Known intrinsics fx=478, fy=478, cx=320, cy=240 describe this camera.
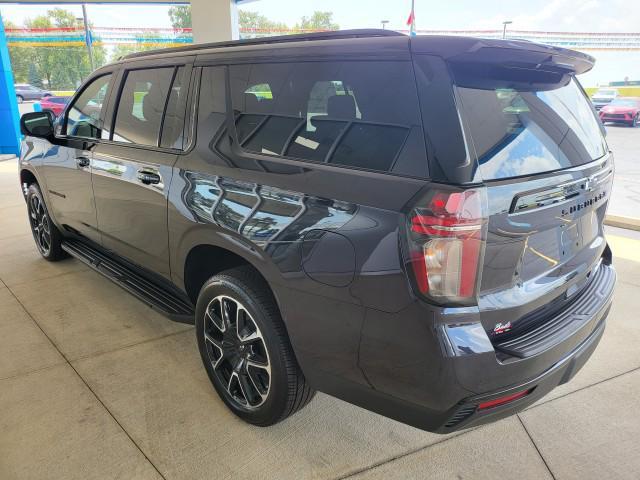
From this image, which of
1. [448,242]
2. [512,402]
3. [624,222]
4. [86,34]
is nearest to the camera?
[448,242]

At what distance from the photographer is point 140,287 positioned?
117 inches

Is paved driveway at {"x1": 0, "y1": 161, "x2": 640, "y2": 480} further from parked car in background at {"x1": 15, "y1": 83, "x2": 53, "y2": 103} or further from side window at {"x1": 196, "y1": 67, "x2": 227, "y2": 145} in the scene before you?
parked car in background at {"x1": 15, "y1": 83, "x2": 53, "y2": 103}

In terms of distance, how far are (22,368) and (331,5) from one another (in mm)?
9991

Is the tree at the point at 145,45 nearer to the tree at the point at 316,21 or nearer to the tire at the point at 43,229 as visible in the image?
the tree at the point at 316,21

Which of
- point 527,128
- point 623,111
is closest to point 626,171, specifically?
point 623,111

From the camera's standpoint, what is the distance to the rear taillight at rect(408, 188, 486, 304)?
4.81 feet

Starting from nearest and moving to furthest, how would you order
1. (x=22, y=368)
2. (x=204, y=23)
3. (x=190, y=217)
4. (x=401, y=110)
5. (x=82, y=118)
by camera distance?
(x=401, y=110)
(x=190, y=217)
(x=22, y=368)
(x=82, y=118)
(x=204, y=23)

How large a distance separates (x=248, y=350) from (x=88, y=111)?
236 cm

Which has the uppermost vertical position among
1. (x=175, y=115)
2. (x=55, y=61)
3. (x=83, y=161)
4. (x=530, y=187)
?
(x=55, y=61)

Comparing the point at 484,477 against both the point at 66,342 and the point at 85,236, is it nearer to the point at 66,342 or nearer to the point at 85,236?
the point at 66,342

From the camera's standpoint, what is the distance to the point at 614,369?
279 cm

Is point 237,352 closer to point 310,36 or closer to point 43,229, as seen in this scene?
point 310,36

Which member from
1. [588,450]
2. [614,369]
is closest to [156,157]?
[588,450]

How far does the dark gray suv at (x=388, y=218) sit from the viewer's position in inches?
60.3
